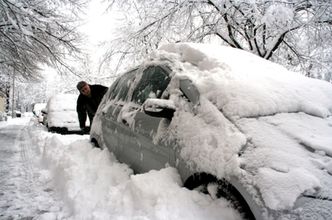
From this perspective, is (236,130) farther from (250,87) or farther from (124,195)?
(124,195)

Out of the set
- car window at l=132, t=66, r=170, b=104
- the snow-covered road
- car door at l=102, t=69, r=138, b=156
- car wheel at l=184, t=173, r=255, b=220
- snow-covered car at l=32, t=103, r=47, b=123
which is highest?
car window at l=132, t=66, r=170, b=104

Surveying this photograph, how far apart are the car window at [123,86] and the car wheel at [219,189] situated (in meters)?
2.05

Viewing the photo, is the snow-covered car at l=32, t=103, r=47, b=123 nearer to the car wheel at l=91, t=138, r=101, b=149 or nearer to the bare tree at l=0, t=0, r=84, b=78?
the bare tree at l=0, t=0, r=84, b=78

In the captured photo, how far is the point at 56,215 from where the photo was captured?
11.2ft

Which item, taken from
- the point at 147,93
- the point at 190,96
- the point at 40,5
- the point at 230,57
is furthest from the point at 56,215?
the point at 40,5

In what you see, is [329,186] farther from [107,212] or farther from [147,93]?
[147,93]

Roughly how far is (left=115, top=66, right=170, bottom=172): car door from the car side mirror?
0.50 ft

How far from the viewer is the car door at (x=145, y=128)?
3.11 m

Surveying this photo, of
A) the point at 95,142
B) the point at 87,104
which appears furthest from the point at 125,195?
the point at 87,104

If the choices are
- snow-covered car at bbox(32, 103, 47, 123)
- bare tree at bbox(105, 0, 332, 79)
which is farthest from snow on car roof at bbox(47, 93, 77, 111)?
bare tree at bbox(105, 0, 332, 79)

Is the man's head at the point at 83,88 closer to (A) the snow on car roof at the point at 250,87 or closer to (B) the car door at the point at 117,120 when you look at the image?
(B) the car door at the point at 117,120

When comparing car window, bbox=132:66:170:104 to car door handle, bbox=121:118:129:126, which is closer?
car window, bbox=132:66:170:104

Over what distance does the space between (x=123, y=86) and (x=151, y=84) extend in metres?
1.17

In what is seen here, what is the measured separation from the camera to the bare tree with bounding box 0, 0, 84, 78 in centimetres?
1053
